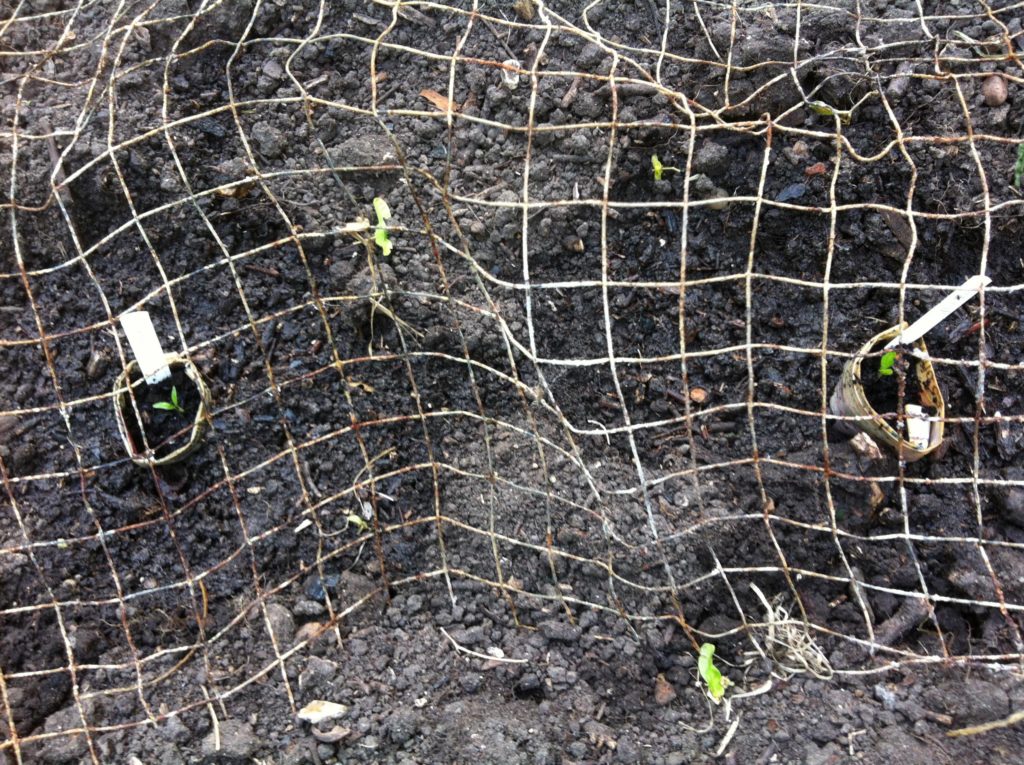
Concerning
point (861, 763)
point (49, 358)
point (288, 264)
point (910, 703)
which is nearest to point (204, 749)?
point (49, 358)

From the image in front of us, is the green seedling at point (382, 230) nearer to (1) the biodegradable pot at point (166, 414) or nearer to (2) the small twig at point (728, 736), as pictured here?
(1) the biodegradable pot at point (166, 414)

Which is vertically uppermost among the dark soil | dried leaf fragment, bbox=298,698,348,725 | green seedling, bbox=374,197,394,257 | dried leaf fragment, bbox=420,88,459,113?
dried leaf fragment, bbox=420,88,459,113

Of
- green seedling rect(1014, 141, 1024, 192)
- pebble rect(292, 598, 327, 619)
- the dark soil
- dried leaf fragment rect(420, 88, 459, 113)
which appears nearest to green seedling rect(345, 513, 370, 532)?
pebble rect(292, 598, 327, 619)

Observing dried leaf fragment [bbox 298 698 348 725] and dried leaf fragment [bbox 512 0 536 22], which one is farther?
dried leaf fragment [bbox 512 0 536 22]

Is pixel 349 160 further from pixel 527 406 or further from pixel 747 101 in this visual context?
pixel 747 101

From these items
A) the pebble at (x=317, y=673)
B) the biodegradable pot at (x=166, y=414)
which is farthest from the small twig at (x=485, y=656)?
the biodegradable pot at (x=166, y=414)

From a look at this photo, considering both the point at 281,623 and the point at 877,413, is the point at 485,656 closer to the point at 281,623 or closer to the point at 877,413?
the point at 281,623

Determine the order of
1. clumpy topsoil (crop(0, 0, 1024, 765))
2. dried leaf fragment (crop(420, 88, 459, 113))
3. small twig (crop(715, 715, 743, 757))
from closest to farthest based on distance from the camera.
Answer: small twig (crop(715, 715, 743, 757)) → clumpy topsoil (crop(0, 0, 1024, 765)) → dried leaf fragment (crop(420, 88, 459, 113))

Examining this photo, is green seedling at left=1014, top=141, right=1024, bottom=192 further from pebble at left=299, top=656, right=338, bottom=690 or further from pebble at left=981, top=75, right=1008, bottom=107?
pebble at left=299, top=656, right=338, bottom=690
